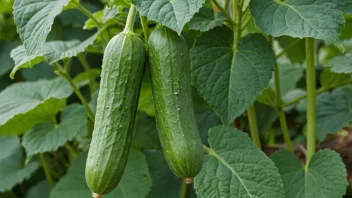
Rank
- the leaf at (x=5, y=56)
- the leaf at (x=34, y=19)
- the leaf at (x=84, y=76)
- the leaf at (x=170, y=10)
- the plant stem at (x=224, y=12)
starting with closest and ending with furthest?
the leaf at (x=170, y=10)
the leaf at (x=34, y=19)
the plant stem at (x=224, y=12)
the leaf at (x=84, y=76)
the leaf at (x=5, y=56)

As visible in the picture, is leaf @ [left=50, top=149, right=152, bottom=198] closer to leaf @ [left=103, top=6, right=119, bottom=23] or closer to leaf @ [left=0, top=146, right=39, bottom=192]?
leaf @ [left=0, top=146, right=39, bottom=192]

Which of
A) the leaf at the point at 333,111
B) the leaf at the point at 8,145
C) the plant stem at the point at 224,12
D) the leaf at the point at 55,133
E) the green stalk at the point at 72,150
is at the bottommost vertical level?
the leaf at the point at 8,145

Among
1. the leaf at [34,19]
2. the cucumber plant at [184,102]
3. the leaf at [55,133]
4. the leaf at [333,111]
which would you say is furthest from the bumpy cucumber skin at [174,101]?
the leaf at [333,111]

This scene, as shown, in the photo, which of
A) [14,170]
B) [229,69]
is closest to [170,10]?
[229,69]

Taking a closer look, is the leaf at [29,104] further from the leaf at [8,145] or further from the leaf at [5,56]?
the leaf at [5,56]

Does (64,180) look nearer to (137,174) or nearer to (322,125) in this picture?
(137,174)

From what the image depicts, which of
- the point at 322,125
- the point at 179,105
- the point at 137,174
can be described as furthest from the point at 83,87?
the point at 179,105

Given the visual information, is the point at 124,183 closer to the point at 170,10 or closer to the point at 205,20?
the point at 205,20
